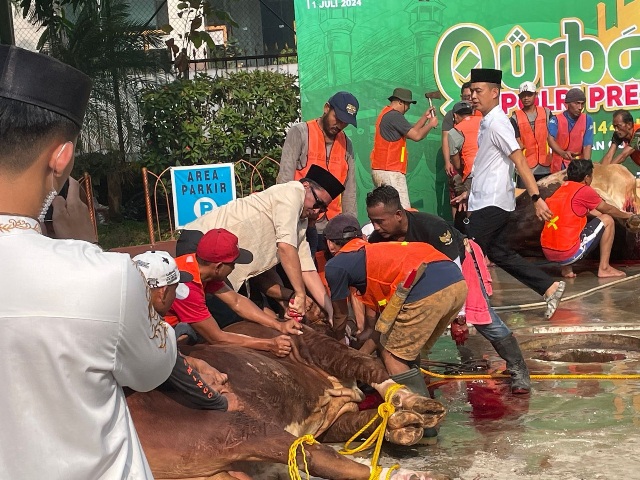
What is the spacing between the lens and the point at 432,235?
6.32 m

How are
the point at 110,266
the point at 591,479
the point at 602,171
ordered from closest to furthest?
the point at 110,266 < the point at 591,479 < the point at 602,171

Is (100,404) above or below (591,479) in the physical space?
above

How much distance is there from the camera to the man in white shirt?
8.03 m

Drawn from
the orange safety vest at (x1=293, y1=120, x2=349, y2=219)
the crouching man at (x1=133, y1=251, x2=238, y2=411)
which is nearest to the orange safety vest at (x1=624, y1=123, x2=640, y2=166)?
the orange safety vest at (x1=293, y1=120, x2=349, y2=219)

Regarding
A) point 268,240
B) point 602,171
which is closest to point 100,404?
point 268,240

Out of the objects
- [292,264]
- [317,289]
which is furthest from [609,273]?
[292,264]

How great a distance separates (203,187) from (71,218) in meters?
7.07

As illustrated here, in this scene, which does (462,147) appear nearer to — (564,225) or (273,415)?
(564,225)

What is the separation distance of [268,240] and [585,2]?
24.3 ft

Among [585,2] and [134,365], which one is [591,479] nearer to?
[134,365]

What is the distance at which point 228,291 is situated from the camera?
19.4 ft

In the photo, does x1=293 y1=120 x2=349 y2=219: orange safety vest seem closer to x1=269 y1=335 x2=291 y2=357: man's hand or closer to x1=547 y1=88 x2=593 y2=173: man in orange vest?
x1=269 y1=335 x2=291 y2=357: man's hand

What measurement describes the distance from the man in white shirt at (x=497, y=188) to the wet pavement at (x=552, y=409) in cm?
40

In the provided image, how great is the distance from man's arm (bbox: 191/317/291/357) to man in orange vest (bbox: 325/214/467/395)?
1.71 ft
